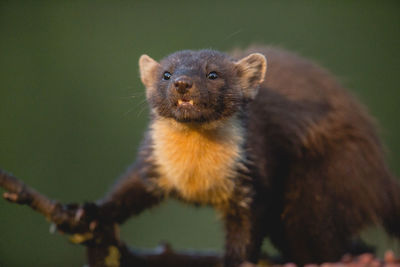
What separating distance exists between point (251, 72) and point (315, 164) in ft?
3.59

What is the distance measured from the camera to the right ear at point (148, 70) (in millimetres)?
5125

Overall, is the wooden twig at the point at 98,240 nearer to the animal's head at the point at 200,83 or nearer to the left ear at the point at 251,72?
the animal's head at the point at 200,83

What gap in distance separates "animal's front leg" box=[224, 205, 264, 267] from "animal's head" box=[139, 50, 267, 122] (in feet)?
2.69

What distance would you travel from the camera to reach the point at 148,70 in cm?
517

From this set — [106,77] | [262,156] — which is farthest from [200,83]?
[106,77]

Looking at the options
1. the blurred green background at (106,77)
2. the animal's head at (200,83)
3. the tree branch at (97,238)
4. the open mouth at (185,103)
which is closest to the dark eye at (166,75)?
the animal's head at (200,83)

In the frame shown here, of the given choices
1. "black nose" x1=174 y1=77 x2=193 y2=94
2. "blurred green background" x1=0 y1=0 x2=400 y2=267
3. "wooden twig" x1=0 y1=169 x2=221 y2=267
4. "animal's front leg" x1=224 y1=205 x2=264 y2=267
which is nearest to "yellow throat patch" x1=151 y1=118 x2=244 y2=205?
"animal's front leg" x1=224 y1=205 x2=264 y2=267

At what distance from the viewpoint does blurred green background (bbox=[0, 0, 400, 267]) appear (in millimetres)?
10969

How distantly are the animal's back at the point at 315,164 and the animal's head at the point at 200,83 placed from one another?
1.45ft

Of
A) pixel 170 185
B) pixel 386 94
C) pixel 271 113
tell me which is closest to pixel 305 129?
pixel 271 113

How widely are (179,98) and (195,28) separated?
7.57m

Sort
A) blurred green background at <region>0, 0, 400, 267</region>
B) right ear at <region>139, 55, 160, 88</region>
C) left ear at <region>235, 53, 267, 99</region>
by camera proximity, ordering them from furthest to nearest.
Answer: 1. blurred green background at <region>0, 0, 400, 267</region>
2. right ear at <region>139, 55, 160, 88</region>
3. left ear at <region>235, 53, 267, 99</region>

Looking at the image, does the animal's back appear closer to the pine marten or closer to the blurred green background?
the pine marten

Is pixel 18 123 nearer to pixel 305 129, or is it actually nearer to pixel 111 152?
pixel 111 152
